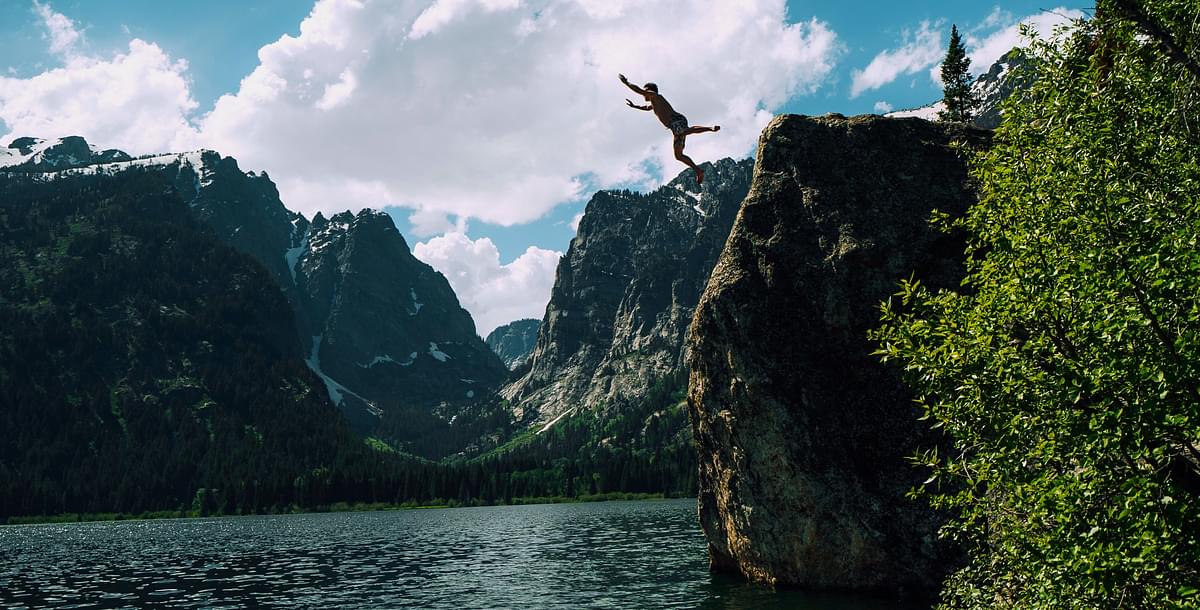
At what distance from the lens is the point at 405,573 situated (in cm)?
7012

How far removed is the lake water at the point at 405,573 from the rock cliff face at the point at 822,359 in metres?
2.93

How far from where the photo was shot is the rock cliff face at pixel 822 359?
3878 centimetres

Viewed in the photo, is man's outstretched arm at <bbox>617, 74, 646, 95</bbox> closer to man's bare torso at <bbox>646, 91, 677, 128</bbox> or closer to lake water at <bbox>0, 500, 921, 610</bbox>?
man's bare torso at <bbox>646, 91, 677, 128</bbox>

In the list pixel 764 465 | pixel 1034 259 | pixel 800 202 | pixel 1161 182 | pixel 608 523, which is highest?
pixel 800 202

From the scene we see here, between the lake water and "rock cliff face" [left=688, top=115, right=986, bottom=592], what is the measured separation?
9.62 ft

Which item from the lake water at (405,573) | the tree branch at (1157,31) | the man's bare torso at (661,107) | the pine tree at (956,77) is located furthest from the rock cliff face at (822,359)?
the pine tree at (956,77)

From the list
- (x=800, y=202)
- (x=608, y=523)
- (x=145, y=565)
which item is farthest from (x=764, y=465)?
(x=608, y=523)

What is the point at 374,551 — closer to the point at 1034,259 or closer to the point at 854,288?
the point at 854,288

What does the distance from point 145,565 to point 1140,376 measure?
98.2 m

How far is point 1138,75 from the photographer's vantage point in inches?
711

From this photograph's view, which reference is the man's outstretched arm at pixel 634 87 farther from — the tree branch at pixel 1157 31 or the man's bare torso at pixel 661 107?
the tree branch at pixel 1157 31

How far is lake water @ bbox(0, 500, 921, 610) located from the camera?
49488 millimetres

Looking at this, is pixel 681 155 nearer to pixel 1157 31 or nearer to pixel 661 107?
pixel 661 107

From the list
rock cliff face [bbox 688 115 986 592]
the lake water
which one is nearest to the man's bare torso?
rock cliff face [bbox 688 115 986 592]
